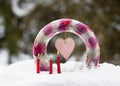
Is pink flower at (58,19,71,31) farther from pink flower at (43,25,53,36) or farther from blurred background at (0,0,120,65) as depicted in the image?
blurred background at (0,0,120,65)

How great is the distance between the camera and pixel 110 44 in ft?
24.5

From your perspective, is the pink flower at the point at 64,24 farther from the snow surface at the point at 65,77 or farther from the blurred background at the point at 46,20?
the blurred background at the point at 46,20

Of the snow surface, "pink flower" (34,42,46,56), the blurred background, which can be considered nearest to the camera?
the snow surface

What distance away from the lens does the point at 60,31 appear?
2408 millimetres

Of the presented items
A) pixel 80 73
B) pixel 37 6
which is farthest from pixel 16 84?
pixel 37 6

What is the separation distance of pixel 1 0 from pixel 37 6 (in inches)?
42.0

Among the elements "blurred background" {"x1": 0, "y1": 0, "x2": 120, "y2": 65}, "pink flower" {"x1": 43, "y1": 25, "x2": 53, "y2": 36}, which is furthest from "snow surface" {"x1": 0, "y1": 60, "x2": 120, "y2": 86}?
"blurred background" {"x1": 0, "y1": 0, "x2": 120, "y2": 65}

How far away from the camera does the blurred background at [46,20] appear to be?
7.46m

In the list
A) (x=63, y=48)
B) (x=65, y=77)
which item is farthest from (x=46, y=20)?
(x=65, y=77)

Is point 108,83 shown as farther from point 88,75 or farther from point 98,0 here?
point 98,0

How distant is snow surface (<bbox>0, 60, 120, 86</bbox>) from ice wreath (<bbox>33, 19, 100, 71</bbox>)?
0.06 metres

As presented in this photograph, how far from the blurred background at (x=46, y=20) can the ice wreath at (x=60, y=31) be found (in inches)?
159

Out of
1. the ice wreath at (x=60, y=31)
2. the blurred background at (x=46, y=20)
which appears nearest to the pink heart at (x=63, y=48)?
the ice wreath at (x=60, y=31)

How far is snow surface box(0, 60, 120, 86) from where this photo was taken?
2135 mm
